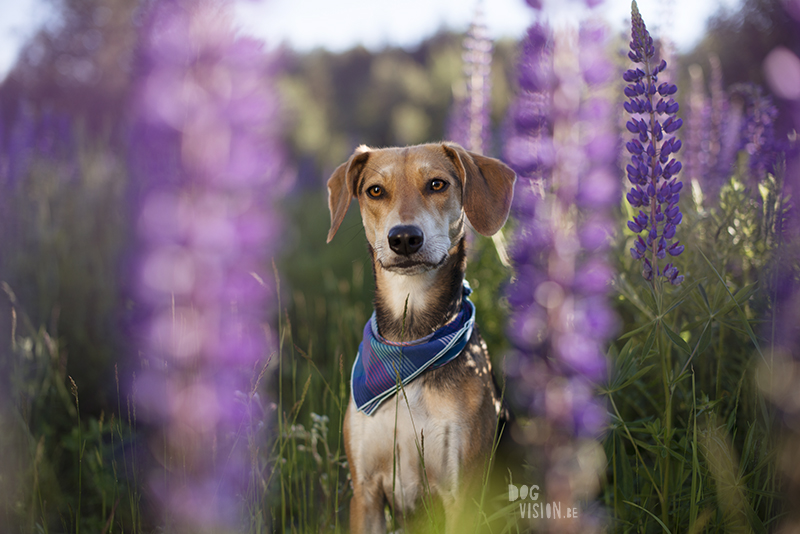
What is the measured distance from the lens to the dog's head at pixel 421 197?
91.2 inches

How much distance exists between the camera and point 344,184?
2746 mm

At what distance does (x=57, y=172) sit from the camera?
6.16 m

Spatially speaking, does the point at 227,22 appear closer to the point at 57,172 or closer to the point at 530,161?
the point at 530,161

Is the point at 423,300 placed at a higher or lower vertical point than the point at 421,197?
lower

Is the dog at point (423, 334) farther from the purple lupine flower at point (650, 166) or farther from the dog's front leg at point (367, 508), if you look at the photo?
the purple lupine flower at point (650, 166)

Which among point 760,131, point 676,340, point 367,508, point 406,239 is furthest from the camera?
point 760,131

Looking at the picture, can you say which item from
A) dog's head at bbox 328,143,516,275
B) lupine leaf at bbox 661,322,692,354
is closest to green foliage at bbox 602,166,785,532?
lupine leaf at bbox 661,322,692,354

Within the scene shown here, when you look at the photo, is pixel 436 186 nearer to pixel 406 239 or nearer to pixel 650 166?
pixel 406 239

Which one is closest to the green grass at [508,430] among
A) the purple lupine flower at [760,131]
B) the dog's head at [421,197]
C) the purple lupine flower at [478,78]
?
the purple lupine flower at [760,131]

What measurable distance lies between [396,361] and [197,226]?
1410mm

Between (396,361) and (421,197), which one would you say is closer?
(396,361)

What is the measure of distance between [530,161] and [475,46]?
4.62 m

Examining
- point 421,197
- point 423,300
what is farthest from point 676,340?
point 421,197

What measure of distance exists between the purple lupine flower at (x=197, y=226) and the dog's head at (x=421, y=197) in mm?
1159
